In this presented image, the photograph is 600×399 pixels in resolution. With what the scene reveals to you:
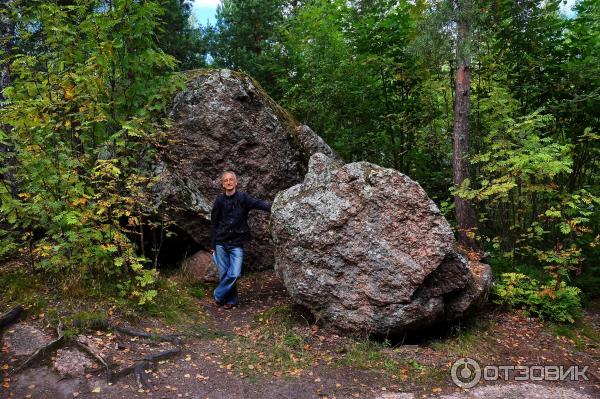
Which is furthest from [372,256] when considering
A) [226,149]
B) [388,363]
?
[226,149]

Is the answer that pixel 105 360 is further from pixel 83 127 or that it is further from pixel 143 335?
pixel 83 127

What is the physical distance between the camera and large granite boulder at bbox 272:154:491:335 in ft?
18.7

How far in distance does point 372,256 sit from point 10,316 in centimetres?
462

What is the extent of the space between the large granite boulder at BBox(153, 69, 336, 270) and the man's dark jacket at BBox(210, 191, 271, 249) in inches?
32.8

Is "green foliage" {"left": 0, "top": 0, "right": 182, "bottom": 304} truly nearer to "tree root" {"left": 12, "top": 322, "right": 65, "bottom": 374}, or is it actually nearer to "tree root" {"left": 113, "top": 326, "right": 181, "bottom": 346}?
"tree root" {"left": 113, "top": 326, "right": 181, "bottom": 346}

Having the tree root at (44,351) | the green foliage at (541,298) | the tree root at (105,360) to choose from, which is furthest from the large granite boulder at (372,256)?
the tree root at (44,351)

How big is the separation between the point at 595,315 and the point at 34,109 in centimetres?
926

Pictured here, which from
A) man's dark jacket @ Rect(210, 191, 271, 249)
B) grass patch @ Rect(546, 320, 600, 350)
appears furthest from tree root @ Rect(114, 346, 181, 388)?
grass patch @ Rect(546, 320, 600, 350)

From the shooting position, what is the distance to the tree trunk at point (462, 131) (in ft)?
24.0

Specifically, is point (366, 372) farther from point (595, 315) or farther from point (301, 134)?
point (301, 134)

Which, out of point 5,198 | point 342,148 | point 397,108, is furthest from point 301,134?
point 5,198

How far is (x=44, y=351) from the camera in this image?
15.6 ft

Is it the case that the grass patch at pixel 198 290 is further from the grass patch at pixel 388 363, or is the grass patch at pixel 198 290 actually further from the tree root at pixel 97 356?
the grass patch at pixel 388 363

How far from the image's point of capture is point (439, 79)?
400 inches
